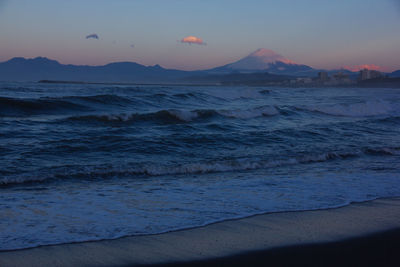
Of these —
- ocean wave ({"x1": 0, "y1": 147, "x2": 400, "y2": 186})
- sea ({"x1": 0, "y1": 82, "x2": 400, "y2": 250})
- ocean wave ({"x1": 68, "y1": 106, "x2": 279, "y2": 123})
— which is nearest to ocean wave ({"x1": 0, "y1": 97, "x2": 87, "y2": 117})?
sea ({"x1": 0, "y1": 82, "x2": 400, "y2": 250})

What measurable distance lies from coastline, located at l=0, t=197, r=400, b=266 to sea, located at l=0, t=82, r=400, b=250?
7.7 inches

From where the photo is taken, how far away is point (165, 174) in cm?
637

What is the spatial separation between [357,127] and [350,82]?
11526 centimetres

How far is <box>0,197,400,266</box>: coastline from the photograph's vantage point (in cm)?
286

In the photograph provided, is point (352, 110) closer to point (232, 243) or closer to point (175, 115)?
point (175, 115)

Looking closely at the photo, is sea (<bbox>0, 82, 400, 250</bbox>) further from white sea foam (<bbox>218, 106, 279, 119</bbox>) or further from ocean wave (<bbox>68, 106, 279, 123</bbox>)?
white sea foam (<bbox>218, 106, 279, 119</bbox>)

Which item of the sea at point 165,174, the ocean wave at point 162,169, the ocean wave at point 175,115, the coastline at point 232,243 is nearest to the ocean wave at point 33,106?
the sea at point 165,174

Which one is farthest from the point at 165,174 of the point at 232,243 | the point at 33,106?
the point at 33,106

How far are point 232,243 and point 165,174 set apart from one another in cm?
330

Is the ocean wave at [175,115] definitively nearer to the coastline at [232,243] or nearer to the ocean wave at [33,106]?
the ocean wave at [33,106]

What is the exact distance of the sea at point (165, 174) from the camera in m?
3.87

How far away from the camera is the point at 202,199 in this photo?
4.71 meters

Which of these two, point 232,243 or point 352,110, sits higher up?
point 352,110

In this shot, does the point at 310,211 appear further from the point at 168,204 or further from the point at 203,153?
the point at 203,153
